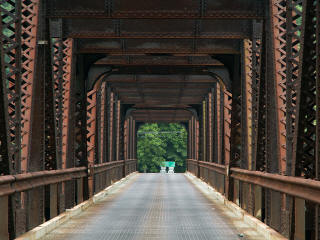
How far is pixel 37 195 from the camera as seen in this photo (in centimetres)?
1195

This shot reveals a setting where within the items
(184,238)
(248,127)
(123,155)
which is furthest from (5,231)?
(123,155)

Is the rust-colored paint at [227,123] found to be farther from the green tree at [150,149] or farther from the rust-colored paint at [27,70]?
the green tree at [150,149]

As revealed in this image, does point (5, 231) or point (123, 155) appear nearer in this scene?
point (5, 231)

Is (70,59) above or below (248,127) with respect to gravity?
above

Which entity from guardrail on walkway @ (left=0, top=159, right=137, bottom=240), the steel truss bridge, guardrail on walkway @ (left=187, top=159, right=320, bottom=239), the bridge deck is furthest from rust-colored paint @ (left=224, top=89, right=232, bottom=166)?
the bridge deck

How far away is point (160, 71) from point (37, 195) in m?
12.3

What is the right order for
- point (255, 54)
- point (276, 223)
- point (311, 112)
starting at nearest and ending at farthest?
point (311, 112)
point (276, 223)
point (255, 54)

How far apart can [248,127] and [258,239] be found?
710cm

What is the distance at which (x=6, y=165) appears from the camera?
8969 mm

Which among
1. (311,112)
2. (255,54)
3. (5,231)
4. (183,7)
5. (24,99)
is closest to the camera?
(5,231)

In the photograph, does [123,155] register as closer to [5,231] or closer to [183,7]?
[183,7]

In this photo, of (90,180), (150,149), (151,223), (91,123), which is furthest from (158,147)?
(151,223)

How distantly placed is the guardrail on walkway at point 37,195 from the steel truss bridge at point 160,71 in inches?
Answer: 1.0

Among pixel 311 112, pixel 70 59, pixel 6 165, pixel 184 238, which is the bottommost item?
pixel 184 238
